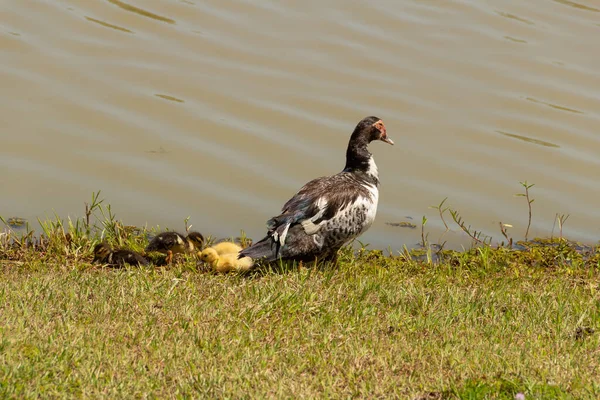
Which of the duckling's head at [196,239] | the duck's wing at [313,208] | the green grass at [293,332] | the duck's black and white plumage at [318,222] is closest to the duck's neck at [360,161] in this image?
the duck's black and white plumage at [318,222]

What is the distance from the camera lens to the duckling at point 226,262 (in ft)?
25.2

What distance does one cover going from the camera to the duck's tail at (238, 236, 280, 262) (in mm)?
7535

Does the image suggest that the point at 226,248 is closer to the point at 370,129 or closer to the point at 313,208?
the point at 313,208

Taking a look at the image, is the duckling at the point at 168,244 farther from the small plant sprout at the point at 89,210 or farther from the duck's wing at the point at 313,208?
the duck's wing at the point at 313,208

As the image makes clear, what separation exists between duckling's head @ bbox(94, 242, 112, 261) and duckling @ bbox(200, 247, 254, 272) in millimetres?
767

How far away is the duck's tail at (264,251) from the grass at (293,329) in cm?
14

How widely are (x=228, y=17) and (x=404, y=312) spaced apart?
7.53 m

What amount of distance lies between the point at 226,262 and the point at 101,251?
1043 millimetres

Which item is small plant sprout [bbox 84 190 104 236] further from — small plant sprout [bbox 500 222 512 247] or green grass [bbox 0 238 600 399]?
small plant sprout [bbox 500 222 512 247]

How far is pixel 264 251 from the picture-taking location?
7582 mm

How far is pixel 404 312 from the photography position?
656cm

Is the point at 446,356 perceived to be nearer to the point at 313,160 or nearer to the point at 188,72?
the point at 313,160

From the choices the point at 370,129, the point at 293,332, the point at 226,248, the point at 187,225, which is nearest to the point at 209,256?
the point at 226,248

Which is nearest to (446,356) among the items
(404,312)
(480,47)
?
(404,312)
